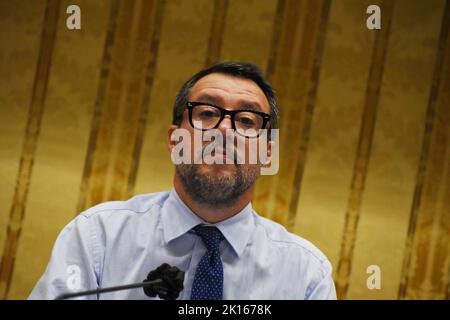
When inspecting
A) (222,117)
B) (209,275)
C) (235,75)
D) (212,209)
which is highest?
(235,75)

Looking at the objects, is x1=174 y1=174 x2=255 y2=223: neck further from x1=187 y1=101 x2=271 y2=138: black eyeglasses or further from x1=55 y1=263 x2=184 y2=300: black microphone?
x1=55 y1=263 x2=184 y2=300: black microphone

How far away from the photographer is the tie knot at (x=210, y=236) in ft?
3.37

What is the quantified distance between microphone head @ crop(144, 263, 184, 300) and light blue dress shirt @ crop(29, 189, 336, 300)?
0.14 m

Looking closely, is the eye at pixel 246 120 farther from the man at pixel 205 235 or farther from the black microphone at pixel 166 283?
the black microphone at pixel 166 283

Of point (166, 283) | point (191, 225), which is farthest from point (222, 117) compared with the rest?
point (166, 283)

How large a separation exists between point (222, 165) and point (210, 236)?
17cm

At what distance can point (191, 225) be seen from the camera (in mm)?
1052

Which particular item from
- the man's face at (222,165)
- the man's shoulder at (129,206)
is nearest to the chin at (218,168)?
the man's face at (222,165)

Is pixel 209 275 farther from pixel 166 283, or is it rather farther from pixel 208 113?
pixel 208 113

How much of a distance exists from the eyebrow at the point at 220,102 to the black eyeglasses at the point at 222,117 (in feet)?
0.06

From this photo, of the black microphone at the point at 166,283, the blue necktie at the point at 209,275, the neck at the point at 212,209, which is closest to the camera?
the black microphone at the point at 166,283

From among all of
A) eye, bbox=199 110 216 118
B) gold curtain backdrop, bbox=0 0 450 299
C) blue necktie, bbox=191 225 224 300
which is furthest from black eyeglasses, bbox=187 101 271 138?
gold curtain backdrop, bbox=0 0 450 299

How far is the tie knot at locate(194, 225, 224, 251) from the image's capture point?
1.03 meters

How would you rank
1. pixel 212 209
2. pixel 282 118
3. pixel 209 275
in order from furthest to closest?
1. pixel 282 118
2. pixel 212 209
3. pixel 209 275
